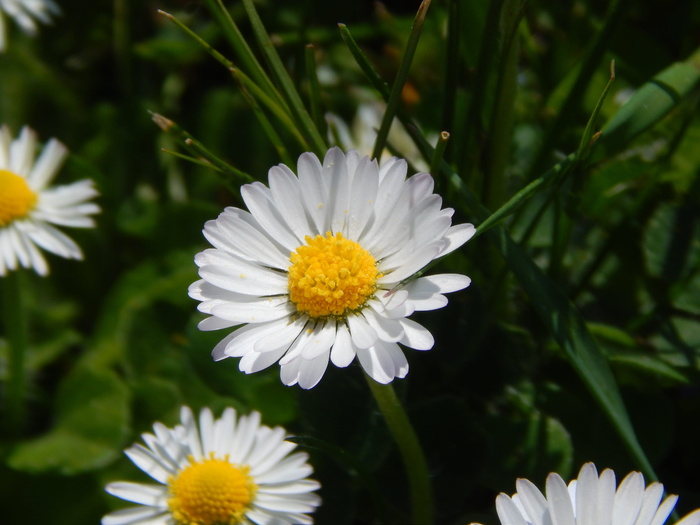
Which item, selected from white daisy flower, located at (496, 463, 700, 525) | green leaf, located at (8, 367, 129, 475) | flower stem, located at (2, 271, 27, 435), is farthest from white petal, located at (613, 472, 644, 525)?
flower stem, located at (2, 271, 27, 435)

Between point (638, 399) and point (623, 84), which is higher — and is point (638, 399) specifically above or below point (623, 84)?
below

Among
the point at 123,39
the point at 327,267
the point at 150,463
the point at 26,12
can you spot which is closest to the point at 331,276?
the point at 327,267

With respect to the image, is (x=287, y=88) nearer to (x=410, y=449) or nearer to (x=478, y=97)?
(x=478, y=97)

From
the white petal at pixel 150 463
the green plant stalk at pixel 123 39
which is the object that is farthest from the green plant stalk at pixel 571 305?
the green plant stalk at pixel 123 39

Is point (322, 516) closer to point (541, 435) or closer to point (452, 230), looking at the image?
point (541, 435)

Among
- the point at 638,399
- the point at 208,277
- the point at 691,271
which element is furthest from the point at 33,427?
the point at 691,271

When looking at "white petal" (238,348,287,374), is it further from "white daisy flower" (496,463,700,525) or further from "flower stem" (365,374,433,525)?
"white daisy flower" (496,463,700,525)
